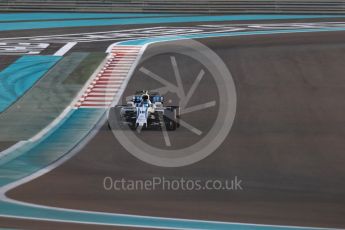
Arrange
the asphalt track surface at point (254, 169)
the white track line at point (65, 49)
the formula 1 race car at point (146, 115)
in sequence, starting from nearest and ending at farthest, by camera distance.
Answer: the asphalt track surface at point (254, 169) → the formula 1 race car at point (146, 115) → the white track line at point (65, 49)

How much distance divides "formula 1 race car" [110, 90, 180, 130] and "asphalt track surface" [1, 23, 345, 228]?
1.02 ft

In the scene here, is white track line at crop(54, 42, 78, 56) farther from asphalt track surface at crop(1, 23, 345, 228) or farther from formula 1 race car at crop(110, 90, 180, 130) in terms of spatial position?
formula 1 race car at crop(110, 90, 180, 130)

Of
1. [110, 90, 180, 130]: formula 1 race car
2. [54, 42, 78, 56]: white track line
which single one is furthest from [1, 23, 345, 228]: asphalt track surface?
[54, 42, 78, 56]: white track line

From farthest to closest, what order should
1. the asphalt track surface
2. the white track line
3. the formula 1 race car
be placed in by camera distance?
the white track line < the formula 1 race car < the asphalt track surface

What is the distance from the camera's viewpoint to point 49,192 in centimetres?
1161

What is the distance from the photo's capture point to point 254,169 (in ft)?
42.5

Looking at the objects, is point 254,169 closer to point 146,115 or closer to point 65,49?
point 146,115

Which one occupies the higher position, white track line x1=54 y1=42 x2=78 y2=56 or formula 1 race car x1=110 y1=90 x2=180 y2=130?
white track line x1=54 y1=42 x2=78 y2=56

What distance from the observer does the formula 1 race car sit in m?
15.9

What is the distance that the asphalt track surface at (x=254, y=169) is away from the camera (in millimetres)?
10883

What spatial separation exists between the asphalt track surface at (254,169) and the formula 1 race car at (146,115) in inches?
12.2

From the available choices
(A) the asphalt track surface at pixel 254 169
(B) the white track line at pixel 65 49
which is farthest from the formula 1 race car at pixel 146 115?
(B) the white track line at pixel 65 49

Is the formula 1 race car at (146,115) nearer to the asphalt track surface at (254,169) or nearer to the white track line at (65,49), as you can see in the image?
the asphalt track surface at (254,169)

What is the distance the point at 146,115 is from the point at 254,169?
12.7 feet
